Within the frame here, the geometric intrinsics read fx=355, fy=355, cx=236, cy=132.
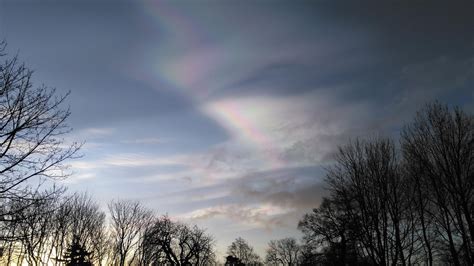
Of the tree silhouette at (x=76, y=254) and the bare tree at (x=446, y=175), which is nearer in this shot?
the bare tree at (x=446, y=175)

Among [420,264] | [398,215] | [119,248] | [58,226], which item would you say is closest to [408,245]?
[398,215]

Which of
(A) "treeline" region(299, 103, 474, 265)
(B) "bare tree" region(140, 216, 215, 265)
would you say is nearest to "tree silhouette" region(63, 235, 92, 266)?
(B) "bare tree" region(140, 216, 215, 265)

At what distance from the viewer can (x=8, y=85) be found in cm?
1087

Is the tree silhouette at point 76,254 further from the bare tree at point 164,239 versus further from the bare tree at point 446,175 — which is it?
the bare tree at point 446,175

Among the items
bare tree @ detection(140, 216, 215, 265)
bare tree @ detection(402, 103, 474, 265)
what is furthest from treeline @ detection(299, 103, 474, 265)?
bare tree @ detection(140, 216, 215, 265)

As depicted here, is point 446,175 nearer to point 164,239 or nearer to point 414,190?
point 414,190

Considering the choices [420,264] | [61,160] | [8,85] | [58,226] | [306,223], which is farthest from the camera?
[306,223]

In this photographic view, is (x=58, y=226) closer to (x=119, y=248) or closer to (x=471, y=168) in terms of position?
(x=119, y=248)

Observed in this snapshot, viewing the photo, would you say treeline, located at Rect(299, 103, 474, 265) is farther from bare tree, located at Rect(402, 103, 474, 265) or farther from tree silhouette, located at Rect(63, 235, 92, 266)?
tree silhouette, located at Rect(63, 235, 92, 266)

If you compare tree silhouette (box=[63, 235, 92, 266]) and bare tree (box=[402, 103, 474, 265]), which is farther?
tree silhouette (box=[63, 235, 92, 266])

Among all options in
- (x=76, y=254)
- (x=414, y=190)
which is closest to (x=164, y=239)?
(x=76, y=254)

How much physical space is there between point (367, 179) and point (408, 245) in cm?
440

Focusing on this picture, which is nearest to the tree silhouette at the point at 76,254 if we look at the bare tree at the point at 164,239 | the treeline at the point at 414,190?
the bare tree at the point at 164,239

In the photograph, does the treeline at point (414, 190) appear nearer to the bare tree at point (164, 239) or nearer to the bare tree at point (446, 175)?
the bare tree at point (446, 175)
